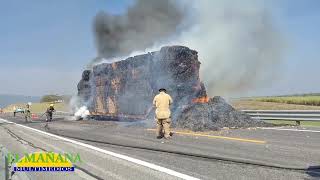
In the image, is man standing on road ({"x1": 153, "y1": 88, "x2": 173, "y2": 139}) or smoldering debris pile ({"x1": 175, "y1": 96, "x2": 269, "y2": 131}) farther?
smoldering debris pile ({"x1": 175, "y1": 96, "x2": 269, "y2": 131})

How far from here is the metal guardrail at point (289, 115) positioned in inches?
747

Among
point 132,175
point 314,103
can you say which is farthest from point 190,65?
point 314,103

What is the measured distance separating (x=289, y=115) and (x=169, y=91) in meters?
5.32

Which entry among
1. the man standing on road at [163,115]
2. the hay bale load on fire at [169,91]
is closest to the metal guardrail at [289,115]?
the hay bale load on fire at [169,91]

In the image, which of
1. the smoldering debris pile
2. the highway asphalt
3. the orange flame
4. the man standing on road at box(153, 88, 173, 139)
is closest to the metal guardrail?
the smoldering debris pile

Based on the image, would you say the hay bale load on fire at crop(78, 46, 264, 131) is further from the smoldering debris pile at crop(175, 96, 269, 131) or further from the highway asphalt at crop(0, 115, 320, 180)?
the highway asphalt at crop(0, 115, 320, 180)

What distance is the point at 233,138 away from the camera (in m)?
14.2

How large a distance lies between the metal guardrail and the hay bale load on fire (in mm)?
1906

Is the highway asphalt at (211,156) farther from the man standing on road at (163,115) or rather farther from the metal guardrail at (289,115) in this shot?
the metal guardrail at (289,115)

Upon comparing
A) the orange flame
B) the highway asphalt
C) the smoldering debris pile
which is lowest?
the highway asphalt

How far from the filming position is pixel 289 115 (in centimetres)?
2055

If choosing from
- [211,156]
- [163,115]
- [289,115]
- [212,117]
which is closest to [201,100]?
[212,117]

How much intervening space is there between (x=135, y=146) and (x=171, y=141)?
58.2 inches

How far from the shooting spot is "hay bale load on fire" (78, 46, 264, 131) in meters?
18.9
